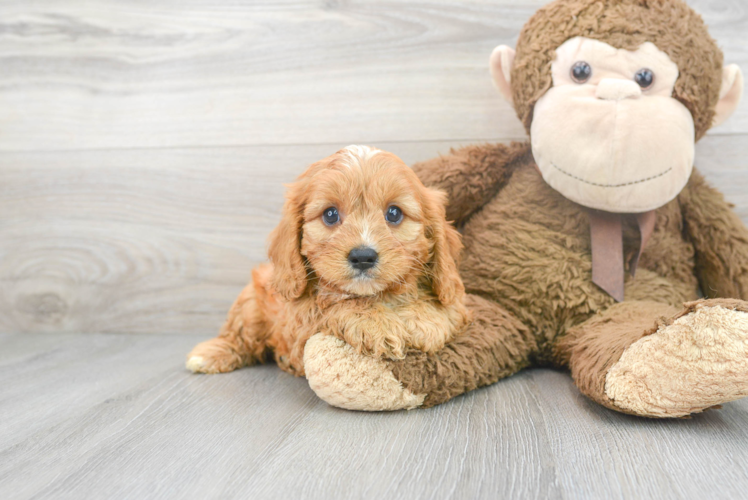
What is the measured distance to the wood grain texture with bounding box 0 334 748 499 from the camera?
0.86m

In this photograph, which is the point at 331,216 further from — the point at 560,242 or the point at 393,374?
the point at 560,242

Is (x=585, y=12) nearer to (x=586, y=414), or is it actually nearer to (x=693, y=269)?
(x=693, y=269)

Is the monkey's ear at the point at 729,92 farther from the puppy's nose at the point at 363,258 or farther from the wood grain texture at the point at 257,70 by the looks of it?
the puppy's nose at the point at 363,258

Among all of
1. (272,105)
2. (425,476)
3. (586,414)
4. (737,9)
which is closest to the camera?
(425,476)

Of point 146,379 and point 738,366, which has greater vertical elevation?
point 738,366

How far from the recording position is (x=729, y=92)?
144 centimetres

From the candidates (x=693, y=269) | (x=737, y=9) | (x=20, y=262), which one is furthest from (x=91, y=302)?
(x=737, y=9)

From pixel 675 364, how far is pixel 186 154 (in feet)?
5.35

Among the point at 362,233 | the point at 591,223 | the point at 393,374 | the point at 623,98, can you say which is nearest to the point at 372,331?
the point at 393,374

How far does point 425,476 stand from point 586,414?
1.42 feet

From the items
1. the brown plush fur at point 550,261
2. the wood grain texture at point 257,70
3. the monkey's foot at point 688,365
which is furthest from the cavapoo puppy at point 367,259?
the wood grain texture at point 257,70

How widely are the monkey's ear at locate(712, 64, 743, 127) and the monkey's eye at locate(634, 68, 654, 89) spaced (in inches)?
9.4

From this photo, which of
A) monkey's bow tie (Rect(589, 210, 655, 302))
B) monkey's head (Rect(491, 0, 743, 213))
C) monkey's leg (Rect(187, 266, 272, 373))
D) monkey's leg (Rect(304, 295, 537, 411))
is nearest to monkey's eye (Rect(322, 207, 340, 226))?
monkey's leg (Rect(304, 295, 537, 411))

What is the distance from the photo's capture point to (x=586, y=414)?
1.13m
